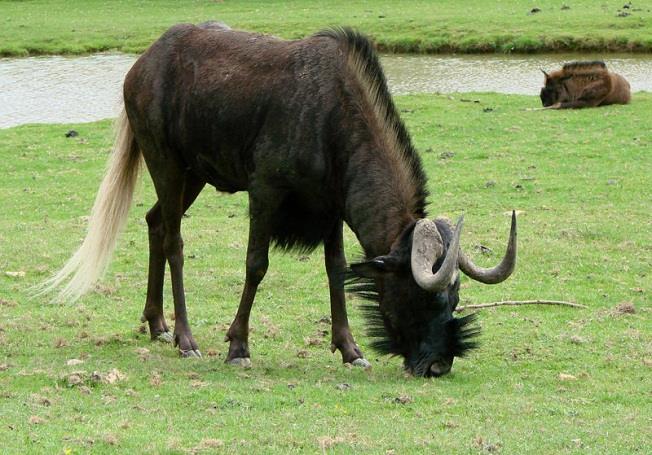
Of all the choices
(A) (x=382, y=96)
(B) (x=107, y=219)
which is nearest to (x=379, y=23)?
(B) (x=107, y=219)

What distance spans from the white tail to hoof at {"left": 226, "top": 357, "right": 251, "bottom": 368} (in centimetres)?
165

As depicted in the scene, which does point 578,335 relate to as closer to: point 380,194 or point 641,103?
point 380,194

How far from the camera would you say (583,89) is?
19891 mm

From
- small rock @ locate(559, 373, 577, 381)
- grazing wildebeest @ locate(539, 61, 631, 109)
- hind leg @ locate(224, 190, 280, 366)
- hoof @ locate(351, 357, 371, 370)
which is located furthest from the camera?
grazing wildebeest @ locate(539, 61, 631, 109)

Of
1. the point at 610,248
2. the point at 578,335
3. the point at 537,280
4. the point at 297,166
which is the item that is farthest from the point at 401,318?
the point at 610,248

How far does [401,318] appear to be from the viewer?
733 cm

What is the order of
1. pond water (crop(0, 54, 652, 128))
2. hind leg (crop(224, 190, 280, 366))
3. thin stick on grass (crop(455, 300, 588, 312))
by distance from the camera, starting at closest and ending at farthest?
1. hind leg (crop(224, 190, 280, 366))
2. thin stick on grass (crop(455, 300, 588, 312))
3. pond water (crop(0, 54, 652, 128))

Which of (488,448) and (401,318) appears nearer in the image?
(488,448)

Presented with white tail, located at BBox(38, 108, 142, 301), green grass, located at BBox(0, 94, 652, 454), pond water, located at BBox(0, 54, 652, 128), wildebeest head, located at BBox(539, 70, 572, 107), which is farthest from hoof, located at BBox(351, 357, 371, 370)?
pond water, located at BBox(0, 54, 652, 128)

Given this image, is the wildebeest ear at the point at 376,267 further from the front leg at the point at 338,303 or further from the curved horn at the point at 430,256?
the front leg at the point at 338,303

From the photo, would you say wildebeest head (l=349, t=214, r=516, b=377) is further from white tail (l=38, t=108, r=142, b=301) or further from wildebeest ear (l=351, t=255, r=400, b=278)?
white tail (l=38, t=108, r=142, b=301)

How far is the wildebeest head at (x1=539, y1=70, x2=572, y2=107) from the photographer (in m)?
19.9

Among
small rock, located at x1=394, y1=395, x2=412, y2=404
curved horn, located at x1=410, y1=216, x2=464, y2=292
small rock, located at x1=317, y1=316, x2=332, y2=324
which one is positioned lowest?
small rock, located at x1=317, y1=316, x2=332, y2=324

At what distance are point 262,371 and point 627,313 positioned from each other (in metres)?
3.52
